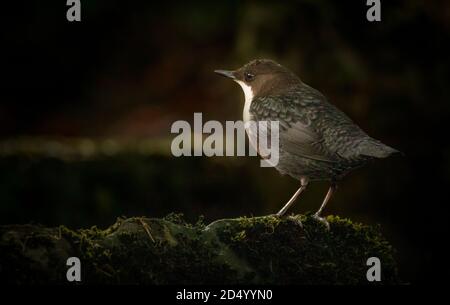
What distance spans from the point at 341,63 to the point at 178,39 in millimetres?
4891

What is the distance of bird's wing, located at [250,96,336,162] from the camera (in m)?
4.77

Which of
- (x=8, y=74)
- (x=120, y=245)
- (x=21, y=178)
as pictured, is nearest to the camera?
(x=120, y=245)

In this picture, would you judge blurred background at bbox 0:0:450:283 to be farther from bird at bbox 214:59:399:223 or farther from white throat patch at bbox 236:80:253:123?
bird at bbox 214:59:399:223

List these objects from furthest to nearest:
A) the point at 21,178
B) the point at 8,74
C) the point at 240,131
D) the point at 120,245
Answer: the point at 8,74 → the point at 240,131 → the point at 21,178 → the point at 120,245

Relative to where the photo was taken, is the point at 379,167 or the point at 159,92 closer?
the point at 379,167

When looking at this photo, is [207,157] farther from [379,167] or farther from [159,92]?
[159,92]

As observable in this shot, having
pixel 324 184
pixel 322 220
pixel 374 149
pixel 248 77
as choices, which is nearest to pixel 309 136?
pixel 374 149

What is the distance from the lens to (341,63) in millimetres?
8094

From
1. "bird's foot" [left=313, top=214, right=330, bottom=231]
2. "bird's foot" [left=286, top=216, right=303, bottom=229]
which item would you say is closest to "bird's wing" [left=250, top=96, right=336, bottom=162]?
"bird's foot" [left=313, top=214, right=330, bottom=231]

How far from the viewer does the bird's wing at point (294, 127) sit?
477 centimetres

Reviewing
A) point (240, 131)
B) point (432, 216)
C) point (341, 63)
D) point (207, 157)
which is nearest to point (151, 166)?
point (207, 157)
